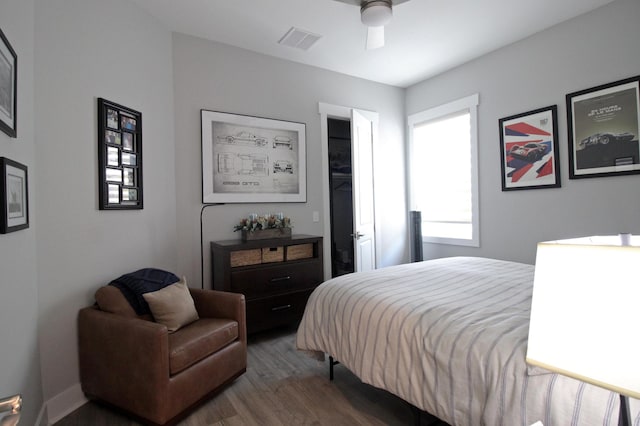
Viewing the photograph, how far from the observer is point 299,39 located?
10.7ft

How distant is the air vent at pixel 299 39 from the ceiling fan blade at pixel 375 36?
841 mm

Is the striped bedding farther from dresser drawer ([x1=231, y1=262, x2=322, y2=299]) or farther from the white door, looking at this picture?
the white door

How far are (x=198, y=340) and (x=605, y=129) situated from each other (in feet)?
11.8

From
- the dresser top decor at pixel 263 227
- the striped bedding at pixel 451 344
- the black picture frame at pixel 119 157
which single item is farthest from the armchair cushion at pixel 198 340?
the black picture frame at pixel 119 157

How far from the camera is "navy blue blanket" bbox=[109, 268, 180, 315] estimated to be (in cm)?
223

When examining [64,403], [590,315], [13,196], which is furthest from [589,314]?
[64,403]

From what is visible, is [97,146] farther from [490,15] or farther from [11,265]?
[490,15]

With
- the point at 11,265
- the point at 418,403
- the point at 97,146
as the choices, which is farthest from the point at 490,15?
the point at 11,265

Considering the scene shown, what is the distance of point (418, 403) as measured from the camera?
5.03 feet

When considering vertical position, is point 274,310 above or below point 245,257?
below

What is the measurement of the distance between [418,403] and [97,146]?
254cm

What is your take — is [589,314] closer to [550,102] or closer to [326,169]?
[550,102]

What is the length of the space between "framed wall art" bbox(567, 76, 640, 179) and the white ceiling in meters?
0.76

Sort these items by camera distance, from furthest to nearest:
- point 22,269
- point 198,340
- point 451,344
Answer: point 198,340
point 22,269
point 451,344
